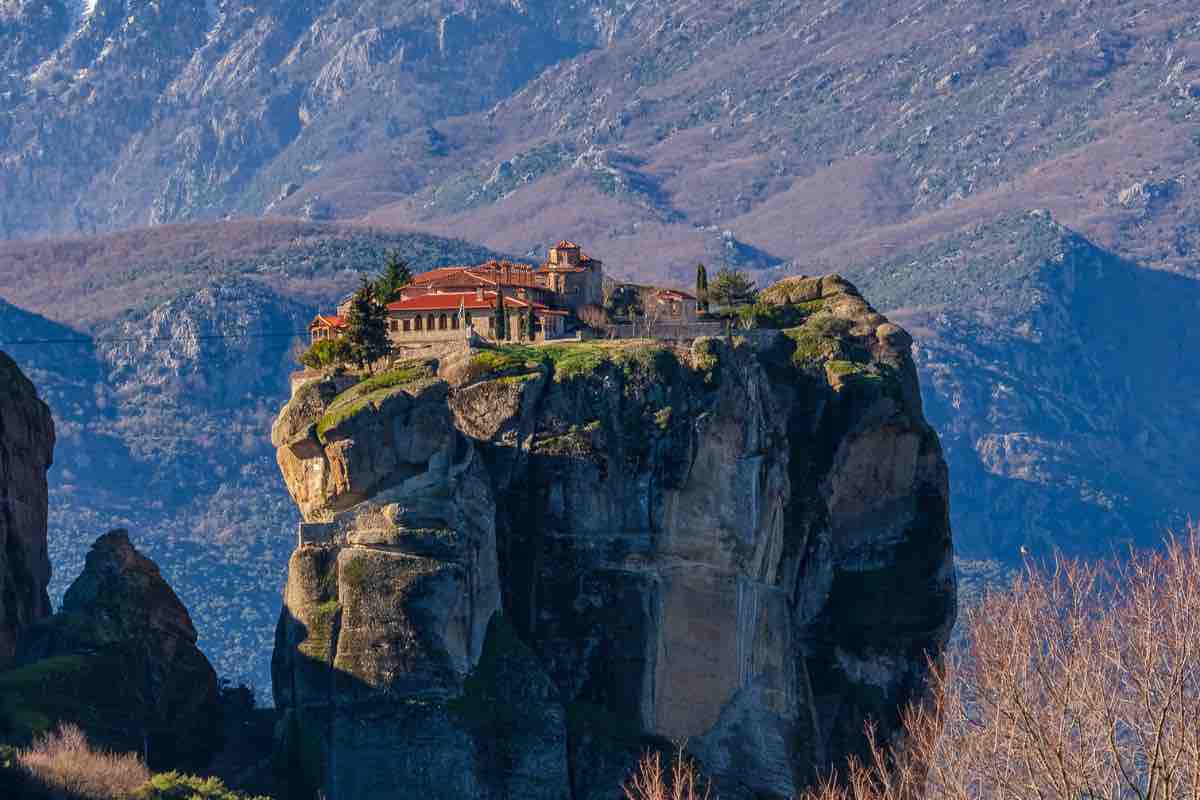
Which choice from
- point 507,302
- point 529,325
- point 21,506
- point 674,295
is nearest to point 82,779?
point 21,506

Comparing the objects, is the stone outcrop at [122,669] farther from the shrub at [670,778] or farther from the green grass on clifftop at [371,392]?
the shrub at [670,778]

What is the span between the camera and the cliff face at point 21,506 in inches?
4751

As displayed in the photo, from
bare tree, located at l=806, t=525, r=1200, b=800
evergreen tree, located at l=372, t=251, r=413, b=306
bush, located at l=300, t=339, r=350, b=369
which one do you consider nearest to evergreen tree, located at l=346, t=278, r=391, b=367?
bush, located at l=300, t=339, r=350, b=369

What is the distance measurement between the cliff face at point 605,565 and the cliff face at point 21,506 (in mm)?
11513

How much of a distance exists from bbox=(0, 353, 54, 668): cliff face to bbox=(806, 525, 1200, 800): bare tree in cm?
4051

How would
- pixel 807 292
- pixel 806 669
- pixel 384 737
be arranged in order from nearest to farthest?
pixel 384 737, pixel 806 669, pixel 807 292

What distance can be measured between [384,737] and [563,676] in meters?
10.8

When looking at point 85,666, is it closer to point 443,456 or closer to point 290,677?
point 290,677

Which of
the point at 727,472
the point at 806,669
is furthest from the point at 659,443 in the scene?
the point at 806,669

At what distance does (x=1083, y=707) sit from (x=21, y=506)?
53699 mm

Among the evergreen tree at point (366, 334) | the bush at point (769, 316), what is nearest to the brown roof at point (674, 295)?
the bush at point (769, 316)

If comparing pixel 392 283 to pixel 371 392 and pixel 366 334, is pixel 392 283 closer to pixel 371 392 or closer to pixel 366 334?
pixel 366 334

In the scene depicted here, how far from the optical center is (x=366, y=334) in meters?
128

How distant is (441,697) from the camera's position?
378 feet
